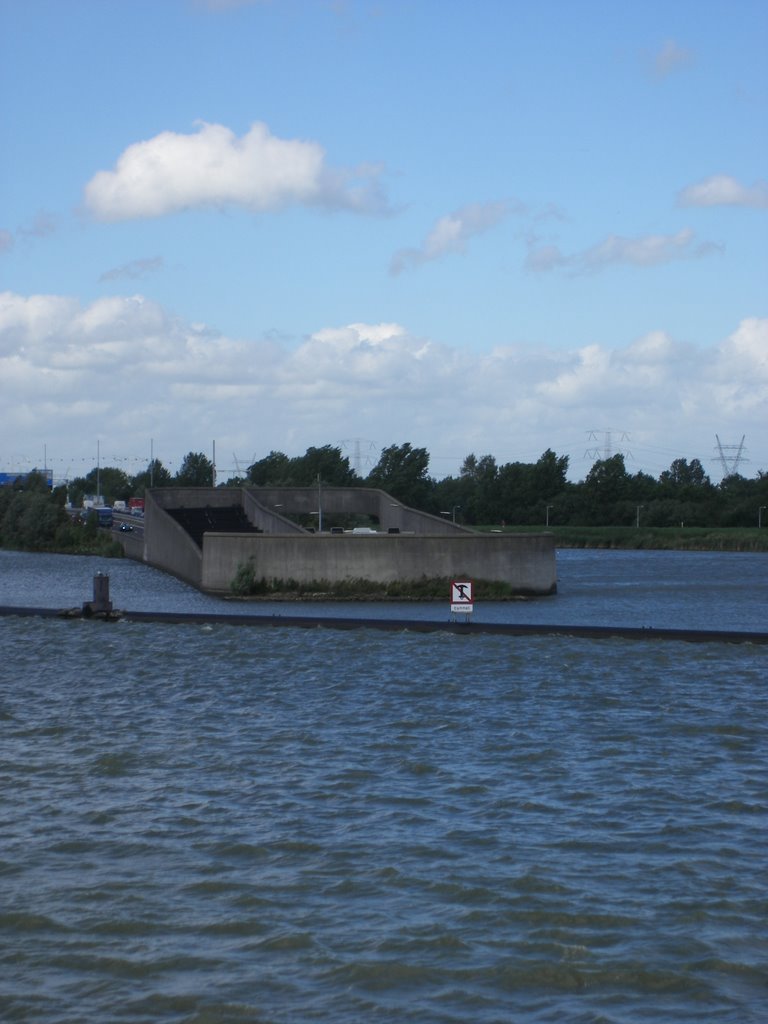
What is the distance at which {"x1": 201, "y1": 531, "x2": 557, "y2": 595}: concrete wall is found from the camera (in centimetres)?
5353

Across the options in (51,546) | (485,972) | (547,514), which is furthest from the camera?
(547,514)

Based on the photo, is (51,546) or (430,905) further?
(51,546)

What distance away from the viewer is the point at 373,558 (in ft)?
176

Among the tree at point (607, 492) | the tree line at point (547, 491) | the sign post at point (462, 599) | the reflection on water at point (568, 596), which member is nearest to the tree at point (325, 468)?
the tree line at point (547, 491)

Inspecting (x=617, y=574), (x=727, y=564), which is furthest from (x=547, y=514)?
(x=617, y=574)

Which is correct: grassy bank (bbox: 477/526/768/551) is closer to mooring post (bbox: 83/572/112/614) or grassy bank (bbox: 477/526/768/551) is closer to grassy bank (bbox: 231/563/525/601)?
grassy bank (bbox: 231/563/525/601)

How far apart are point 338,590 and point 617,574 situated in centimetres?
2656

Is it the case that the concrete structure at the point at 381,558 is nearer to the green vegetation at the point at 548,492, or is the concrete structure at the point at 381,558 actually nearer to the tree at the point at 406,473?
the green vegetation at the point at 548,492

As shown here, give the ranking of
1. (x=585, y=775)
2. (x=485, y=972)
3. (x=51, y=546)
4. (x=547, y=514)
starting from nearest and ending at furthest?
(x=485, y=972) → (x=585, y=775) → (x=51, y=546) → (x=547, y=514)

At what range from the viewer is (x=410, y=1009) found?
10.1 meters

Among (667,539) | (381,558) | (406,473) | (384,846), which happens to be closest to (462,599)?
(381,558)

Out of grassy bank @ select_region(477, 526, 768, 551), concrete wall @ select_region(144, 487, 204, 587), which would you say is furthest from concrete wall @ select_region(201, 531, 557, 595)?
grassy bank @ select_region(477, 526, 768, 551)

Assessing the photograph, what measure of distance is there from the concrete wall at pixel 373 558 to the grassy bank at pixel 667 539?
59451mm

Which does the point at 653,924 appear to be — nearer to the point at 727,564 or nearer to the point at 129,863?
the point at 129,863
